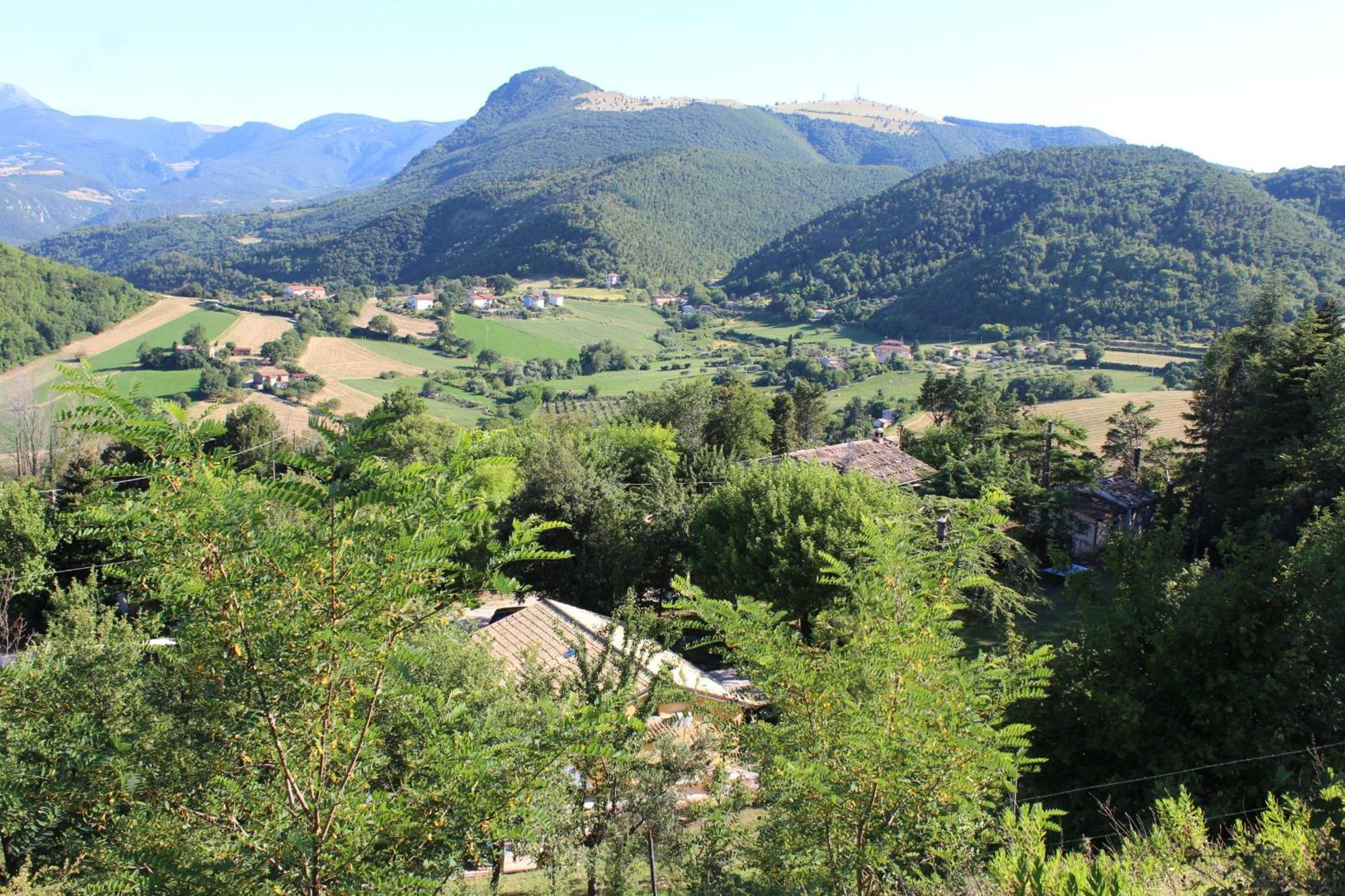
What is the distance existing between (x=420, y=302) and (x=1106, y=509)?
92.7 metres

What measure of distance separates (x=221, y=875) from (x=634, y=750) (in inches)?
158

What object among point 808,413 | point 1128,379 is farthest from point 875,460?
point 1128,379

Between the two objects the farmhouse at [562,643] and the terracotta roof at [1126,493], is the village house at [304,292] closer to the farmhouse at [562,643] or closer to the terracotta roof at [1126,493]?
the farmhouse at [562,643]

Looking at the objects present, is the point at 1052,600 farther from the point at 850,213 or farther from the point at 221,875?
the point at 850,213

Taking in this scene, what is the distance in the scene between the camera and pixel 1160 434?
41.2m

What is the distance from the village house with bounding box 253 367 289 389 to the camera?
6341cm

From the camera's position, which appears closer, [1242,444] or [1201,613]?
[1201,613]

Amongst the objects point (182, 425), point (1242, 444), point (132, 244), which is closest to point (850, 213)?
point (1242, 444)

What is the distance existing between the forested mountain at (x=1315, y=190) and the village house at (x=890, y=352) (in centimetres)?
4109

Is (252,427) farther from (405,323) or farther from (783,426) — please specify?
(405,323)

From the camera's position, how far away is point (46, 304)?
65312 mm

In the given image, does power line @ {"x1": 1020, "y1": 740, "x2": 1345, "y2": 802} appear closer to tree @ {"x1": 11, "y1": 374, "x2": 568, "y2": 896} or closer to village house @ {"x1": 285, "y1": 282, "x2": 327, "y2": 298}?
tree @ {"x1": 11, "y1": 374, "x2": 568, "y2": 896}

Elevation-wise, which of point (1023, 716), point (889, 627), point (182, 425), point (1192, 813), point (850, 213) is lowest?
point (1023, 716)

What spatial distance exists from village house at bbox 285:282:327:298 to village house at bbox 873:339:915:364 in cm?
7354
